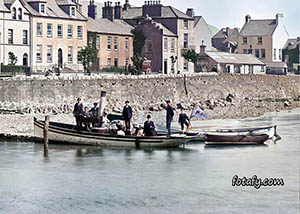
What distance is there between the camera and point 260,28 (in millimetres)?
131125

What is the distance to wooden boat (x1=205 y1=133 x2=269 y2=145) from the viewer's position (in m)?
46.4

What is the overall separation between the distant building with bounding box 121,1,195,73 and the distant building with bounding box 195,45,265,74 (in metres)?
1.84

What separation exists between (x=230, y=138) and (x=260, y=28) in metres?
86.6

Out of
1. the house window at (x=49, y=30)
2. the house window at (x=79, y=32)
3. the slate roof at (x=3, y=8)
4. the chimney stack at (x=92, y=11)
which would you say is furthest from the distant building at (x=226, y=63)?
the slate roof at (x=3, y=8)

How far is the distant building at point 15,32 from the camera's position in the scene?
270 feet

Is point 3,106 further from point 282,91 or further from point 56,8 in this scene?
point 282,91

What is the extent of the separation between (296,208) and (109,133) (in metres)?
16.7

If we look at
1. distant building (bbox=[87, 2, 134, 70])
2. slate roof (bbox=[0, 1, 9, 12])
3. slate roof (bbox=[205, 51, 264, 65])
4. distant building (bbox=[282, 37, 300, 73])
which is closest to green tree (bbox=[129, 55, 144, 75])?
distant building (bbox=[87, 2, 134, 70])

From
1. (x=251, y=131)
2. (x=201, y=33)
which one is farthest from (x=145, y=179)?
(x=201, y=33)

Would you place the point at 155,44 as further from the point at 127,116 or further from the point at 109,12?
the point at 127,116

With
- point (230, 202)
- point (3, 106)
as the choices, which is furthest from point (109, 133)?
point (3, 106)

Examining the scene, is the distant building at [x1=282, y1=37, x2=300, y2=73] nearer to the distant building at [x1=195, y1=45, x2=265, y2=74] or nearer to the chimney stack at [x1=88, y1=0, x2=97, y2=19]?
the distant building at [x1=195, y1=45, x2=265, y2=74]

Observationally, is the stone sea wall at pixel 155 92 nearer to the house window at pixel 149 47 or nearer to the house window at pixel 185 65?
the house window at pixel 185 65

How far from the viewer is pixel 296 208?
29703 millimetres
